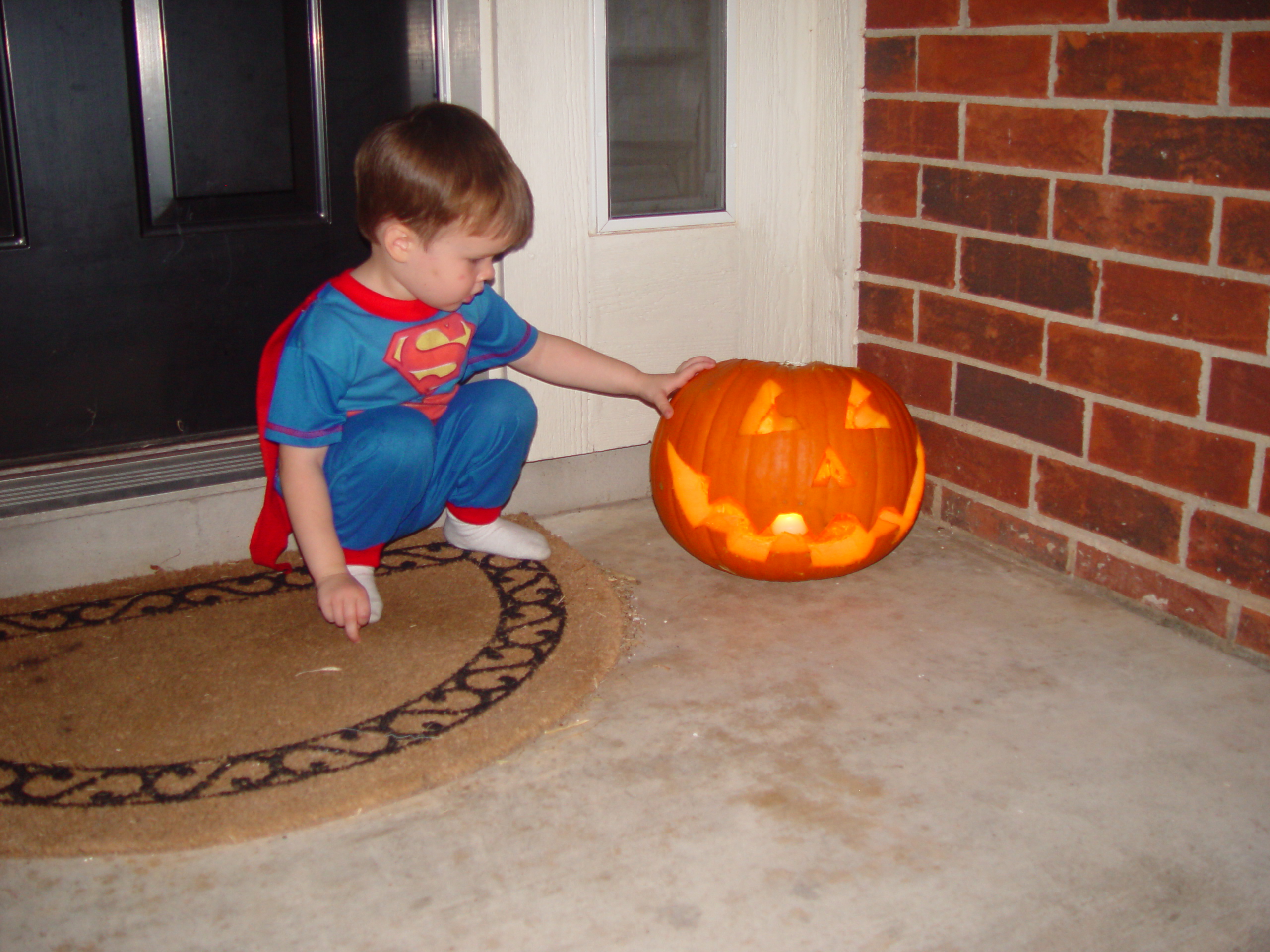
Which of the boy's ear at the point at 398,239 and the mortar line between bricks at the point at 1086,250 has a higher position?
the boy's ear at the point at 398,239

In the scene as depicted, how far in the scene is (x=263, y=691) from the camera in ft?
5.39

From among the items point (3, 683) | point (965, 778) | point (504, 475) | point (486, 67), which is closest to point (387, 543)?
point (504, 475)

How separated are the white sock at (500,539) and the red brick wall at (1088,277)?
801 mm

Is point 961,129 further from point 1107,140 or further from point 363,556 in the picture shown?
point 363,556

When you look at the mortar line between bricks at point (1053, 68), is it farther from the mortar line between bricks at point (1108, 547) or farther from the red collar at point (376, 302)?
the red collar at point (376, 302)

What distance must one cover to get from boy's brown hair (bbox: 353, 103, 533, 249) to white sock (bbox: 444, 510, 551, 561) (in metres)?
0.58

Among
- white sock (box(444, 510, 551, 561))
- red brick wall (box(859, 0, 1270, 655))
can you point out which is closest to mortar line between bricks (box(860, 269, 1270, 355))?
red brick wall (box(859, 0, 1270, 655))

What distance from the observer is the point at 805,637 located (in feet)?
5.98

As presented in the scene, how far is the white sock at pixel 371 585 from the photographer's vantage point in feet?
6.07

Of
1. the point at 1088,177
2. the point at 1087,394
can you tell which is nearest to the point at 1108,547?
the point at 1087,394

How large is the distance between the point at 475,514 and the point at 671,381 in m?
0.42

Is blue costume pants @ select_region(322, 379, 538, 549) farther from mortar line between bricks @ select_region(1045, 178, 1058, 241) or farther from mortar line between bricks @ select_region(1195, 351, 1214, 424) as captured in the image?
mortar line between bricks @ select_region(1195, 351, 1214, 424)

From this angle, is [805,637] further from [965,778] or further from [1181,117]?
[1181,117]

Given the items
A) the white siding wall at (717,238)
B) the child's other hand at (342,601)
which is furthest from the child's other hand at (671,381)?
the child's other hand at (342,601)
